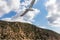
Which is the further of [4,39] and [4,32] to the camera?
[4,32]

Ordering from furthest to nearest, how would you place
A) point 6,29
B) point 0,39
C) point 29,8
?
point 6,29 < point 0,39 < point 29,8

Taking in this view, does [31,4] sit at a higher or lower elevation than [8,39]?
higher

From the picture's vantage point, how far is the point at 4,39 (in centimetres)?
18062

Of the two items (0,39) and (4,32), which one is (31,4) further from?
(4,32)

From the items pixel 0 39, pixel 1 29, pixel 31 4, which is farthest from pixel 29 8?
pixel 1 29

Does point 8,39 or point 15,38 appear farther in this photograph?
point 15,38

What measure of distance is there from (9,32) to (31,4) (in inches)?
3241

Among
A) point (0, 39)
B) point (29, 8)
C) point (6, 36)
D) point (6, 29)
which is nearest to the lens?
point (29, 8)

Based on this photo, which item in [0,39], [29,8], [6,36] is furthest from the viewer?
[6,36]

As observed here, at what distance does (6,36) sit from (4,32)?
5.90 m

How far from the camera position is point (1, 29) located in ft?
630

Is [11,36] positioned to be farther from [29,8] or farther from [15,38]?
[29,8]

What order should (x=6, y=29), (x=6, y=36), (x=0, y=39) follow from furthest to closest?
(x=6, y=29) → (x=6, y=36) → (x=0, y=39)

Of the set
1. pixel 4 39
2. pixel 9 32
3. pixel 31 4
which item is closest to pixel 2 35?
pixel 4 39
